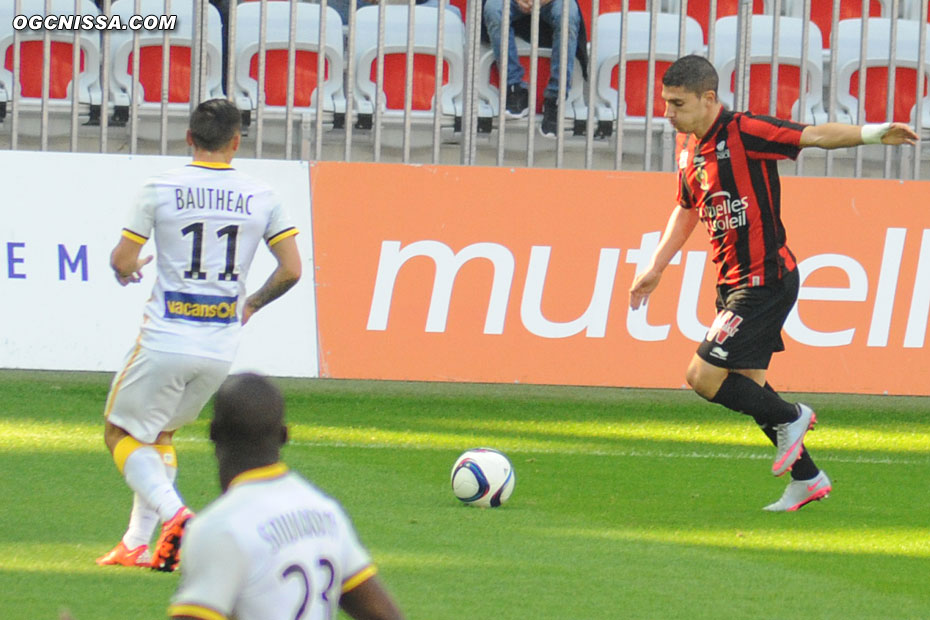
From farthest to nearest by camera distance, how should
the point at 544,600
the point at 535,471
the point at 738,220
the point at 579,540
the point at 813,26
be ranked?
1. the point at 813,26
2. the point at 535,471
3. the point at 738,220
4. the point at 579,540
5. the point at 544,600

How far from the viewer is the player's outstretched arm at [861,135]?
20.5 ft

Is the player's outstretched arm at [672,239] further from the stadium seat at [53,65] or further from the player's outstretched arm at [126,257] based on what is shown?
the stadium seat at [53,65]

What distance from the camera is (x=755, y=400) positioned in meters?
6.83

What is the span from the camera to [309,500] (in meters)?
2.42

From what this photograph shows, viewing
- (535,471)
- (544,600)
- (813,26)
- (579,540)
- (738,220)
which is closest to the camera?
(544,600)

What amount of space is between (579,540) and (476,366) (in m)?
4.02

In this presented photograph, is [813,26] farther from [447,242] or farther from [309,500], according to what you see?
[309,500]

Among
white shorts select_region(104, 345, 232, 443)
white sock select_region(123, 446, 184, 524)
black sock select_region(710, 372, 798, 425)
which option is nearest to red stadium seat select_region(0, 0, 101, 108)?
black sock select_region(710, 372, 798, 425)

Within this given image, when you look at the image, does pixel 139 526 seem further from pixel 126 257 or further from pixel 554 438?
pixel 554 438

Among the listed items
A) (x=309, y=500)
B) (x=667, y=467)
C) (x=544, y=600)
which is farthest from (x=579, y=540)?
(x=309, y=500)

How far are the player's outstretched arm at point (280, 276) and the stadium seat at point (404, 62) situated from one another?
5814 millimetres

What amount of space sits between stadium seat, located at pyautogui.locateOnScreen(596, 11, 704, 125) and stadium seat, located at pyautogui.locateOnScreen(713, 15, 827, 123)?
0.28 meters

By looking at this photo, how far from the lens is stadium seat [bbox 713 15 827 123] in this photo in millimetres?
11312
